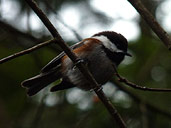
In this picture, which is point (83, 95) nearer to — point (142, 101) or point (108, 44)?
point (142, 101)

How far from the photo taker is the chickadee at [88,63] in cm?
335

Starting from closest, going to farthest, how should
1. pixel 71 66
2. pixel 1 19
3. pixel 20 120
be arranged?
pixel 71 66, pixel 1 19, pixel 20 120

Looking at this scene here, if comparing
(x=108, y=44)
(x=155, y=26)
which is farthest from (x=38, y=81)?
(x=155, y=26)

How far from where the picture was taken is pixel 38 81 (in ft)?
11.8

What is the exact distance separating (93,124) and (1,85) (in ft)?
4.45

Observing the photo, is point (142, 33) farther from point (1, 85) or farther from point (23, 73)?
point (1, 85)

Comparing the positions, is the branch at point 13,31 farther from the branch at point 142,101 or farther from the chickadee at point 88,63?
the branch at point 142,101

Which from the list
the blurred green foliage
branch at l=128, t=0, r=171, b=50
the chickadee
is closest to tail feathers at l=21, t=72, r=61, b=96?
the chickadee

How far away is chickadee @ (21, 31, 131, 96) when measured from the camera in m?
3.35

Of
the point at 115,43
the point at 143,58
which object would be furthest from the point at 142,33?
the point at 115,43

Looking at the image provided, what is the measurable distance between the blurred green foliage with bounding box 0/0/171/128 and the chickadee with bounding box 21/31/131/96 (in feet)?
1.34

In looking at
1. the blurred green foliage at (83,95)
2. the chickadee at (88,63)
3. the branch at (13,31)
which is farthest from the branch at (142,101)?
the branch at (13,31)

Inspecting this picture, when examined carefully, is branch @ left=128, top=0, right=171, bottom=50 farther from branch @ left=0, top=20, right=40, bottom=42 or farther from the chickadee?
branch @ left=0, top=20, right=40, bottom=42

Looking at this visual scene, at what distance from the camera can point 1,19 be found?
12.4ft
